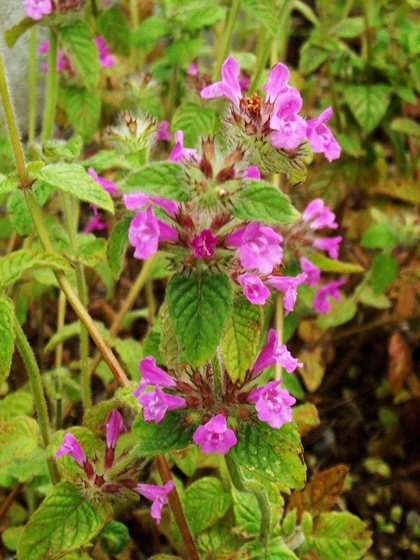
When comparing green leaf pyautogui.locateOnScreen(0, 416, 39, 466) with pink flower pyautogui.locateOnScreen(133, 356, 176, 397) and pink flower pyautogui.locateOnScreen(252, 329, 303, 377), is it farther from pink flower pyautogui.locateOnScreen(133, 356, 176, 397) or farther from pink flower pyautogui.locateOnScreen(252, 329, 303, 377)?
pink flower pyautogui.locateOnScreen(252, 329, 303, 377)

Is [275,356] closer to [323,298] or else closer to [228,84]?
[228,84]

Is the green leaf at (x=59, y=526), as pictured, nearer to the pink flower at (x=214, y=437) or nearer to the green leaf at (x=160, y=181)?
the pink flower at (x=214, y=437)

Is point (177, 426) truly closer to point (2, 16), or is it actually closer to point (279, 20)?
point (279, 20)

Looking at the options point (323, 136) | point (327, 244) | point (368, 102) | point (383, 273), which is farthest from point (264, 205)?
point (368, 102)

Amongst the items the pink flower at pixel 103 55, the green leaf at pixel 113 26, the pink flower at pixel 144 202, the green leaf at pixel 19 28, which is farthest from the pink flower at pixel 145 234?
the green leaf at pixel 113 26

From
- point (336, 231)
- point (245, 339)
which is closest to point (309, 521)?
point (245, 339)

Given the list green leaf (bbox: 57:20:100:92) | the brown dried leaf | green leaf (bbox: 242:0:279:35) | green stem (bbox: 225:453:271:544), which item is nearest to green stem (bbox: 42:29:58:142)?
green leaf (bbox: 57:20:100:92)

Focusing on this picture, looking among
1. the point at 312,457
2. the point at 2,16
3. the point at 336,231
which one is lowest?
the point at 312,457
